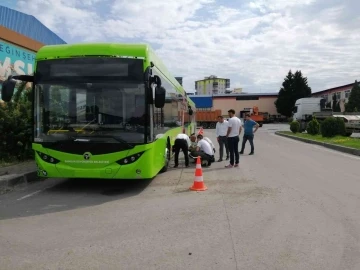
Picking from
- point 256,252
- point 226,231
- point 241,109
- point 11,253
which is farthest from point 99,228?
point 241,109

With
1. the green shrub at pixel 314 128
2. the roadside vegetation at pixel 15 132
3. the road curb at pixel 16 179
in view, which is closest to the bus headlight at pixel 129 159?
the road curb at pixel 16 179

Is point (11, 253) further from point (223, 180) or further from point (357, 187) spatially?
point (357, 187)

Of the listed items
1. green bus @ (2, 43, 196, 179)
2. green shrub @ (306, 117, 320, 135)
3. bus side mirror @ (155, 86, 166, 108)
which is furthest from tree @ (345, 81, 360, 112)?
green bus @ (2, 43, 196, 179)

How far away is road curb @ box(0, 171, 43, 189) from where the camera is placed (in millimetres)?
8836

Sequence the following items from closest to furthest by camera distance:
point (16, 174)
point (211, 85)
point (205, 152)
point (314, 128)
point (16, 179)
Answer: point (16, 179) → point (16, 174) → point (205, 152) → point (314, 128) → point (211, 85)

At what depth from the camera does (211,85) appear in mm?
97125

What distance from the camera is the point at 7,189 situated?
28.7 ft

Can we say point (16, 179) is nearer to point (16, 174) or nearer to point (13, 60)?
point (16, 174)

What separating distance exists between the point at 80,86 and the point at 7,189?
3021 millimetres

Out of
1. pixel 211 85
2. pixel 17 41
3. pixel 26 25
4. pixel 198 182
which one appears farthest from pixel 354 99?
pixel 198 182

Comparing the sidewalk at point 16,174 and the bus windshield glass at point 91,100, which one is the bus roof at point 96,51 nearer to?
the bus windshield glass at point 91,100

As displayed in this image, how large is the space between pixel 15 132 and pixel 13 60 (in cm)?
563

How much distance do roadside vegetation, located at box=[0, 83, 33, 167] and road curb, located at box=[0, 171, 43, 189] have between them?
95.6 inches

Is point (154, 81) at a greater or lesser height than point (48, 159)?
greater
